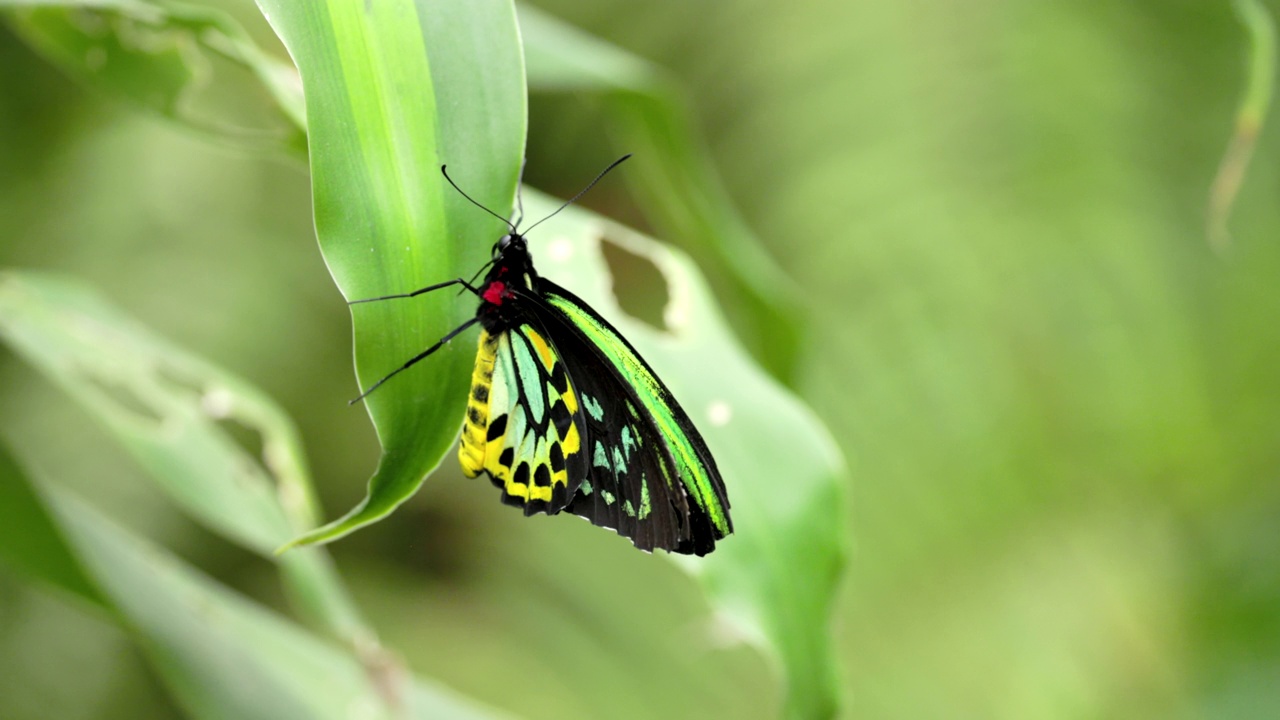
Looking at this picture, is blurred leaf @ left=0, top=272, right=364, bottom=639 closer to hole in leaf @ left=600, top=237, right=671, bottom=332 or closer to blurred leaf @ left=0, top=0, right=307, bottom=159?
blurred leaf @ left=0, top=0, right=307, bottom=159

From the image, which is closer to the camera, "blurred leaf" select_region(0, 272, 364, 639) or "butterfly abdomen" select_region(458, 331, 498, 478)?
"butterfly abdomen" select_region(458, 331, 498, 478)

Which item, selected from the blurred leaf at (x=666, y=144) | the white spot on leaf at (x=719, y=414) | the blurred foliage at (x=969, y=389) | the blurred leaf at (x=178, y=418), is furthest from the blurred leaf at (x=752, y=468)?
the blurred foliage at (x=969, y=389)

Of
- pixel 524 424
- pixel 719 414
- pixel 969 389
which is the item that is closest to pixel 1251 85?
pixel 719 414

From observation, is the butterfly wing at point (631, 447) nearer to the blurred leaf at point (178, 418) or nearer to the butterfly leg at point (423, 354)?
the butterfly leg at point (423, 354)

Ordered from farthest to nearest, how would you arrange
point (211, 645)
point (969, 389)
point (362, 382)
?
1. point (969, 389)
2. point (211, 645)
3. point (362, 382)

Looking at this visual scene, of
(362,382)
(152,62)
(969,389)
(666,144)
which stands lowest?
(362,382)

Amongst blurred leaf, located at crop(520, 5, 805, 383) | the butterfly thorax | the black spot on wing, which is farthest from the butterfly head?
blurred leaf, located at crop(520, 5, 805, 383)

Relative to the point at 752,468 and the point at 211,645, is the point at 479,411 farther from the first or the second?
the point at 211,645

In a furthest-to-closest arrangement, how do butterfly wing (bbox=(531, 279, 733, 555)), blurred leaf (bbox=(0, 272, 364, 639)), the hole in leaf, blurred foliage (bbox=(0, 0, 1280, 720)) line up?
1. the hole in leaf
2. blurred foliage (bbox=(0, 0, 1280, 720))
3. blurred leaf (bbox=(0, 272, 364, 639))
4. butterfly wing (bbox=(531, 279, 733, 555))
